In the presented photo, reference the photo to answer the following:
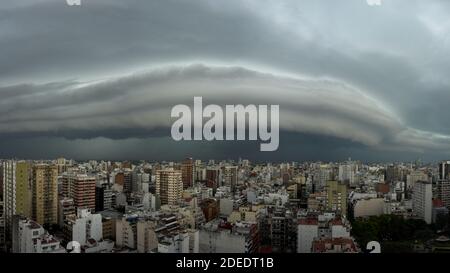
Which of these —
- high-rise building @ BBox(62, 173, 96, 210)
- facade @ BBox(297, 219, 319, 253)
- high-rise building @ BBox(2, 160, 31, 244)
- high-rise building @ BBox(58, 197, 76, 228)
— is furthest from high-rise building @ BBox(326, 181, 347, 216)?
high-rise building @ BBox(2, 160, 31, 244)

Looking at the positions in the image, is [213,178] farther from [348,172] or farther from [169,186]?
[348,172]

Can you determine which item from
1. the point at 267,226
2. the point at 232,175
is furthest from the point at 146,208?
the point at 267,226

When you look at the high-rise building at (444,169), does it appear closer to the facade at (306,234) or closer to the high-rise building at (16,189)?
the facade at (306,234)

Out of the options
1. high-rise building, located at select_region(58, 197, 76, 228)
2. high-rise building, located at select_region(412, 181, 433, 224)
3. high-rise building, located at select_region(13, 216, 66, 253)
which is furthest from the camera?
high-rise building, located at select_region(412, 181, 433, 224)

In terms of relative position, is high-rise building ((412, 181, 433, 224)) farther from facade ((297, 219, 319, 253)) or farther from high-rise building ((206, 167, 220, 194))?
high-rise building ((206, 167, 220, 194))
